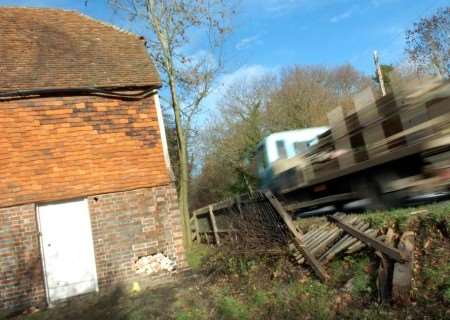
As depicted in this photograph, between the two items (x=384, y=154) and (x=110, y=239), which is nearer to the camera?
(x=384, y=154)

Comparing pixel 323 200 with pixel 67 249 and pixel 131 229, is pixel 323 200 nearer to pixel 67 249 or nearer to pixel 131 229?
pixel 131 229

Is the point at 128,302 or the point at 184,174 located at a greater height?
the point at 184,174

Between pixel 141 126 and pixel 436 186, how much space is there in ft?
22.5

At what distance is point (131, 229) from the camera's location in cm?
1030

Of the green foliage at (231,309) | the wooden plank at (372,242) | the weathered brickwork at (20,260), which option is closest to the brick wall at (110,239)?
the weathered brickwork at (20,260)

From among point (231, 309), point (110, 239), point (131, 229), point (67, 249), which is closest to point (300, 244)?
point (231, 309)

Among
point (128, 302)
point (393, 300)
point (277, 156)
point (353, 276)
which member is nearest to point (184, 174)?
point (277, 156)

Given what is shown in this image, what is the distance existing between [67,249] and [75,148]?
7.59ft

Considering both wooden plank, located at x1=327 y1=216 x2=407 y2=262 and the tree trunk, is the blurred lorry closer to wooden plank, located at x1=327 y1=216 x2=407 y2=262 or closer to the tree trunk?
wooden plank, located at x1=327 y1=216 x2=407 y2=262

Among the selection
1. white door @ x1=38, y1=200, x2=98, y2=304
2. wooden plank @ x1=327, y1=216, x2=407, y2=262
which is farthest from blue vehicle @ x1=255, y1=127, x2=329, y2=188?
white door @ x1=38, y1=200, x2=98, y2=304

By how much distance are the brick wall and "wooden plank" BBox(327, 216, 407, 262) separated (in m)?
4.19

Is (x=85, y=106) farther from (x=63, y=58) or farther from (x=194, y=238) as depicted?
(x=194, y=238)

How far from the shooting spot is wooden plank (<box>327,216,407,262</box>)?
6418 mm

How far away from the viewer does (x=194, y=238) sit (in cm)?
1888
